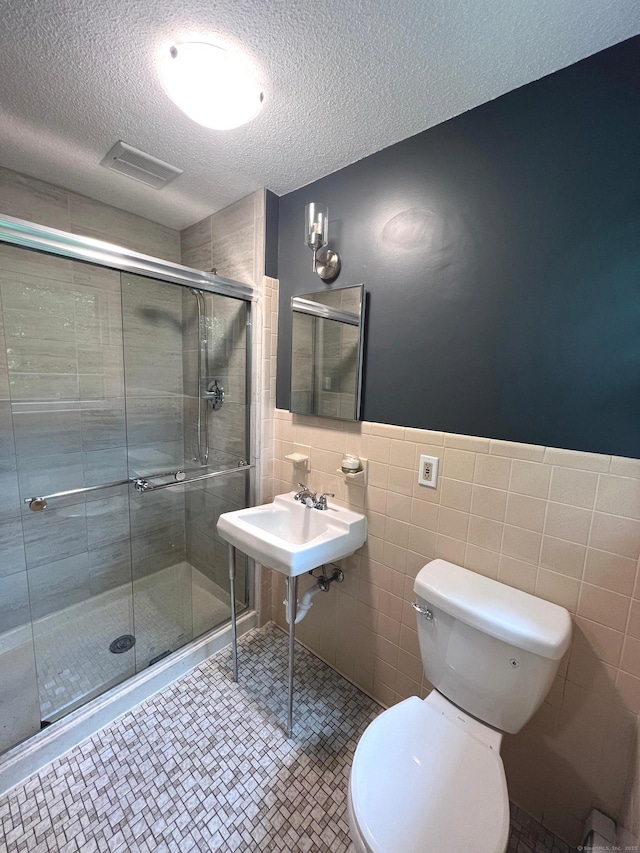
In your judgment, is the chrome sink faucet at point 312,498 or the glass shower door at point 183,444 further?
the glass shower door at point 183,444

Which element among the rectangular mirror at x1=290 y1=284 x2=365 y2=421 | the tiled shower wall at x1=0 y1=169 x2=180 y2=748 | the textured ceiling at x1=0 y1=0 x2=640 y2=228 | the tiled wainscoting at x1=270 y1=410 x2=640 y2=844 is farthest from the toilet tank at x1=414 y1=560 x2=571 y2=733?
the tiled shower wall at x1=0 y1=169 x2=180 y2=748

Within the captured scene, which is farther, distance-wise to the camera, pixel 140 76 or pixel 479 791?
pixel 140 76

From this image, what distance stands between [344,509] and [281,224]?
149cm

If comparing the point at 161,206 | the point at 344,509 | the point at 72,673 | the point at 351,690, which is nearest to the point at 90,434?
the point at 72,673

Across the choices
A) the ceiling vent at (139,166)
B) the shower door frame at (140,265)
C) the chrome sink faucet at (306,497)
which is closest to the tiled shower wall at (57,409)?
the shower door frame at (140,265)

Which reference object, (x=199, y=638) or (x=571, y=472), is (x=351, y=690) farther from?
(x=571, y=472)

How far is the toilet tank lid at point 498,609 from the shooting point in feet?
3.10

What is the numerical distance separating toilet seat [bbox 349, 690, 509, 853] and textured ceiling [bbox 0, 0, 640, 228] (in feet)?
6.29

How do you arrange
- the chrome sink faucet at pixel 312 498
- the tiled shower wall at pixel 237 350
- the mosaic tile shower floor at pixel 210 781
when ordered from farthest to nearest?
1. the tiled shower wall at pixel 237 350
2. the chrome sink faucet at pixel 312 498
3. the mosaic tile shower floor at pixel 210 781

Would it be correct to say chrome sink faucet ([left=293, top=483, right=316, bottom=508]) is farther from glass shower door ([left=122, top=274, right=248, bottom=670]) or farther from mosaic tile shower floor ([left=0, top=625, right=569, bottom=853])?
mosaic tile shower floor ([left=0, top=625, right=569, bottom=853])

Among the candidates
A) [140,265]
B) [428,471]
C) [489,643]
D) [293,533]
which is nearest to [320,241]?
[140,265]

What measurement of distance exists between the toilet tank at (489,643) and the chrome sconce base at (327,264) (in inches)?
50.9

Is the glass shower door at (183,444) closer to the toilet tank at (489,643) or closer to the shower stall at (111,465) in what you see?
the shower stall at (111,465)

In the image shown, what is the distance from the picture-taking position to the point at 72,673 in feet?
5.22
